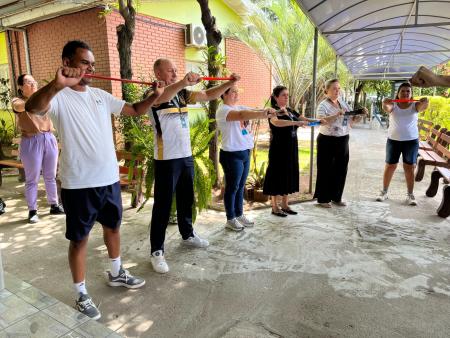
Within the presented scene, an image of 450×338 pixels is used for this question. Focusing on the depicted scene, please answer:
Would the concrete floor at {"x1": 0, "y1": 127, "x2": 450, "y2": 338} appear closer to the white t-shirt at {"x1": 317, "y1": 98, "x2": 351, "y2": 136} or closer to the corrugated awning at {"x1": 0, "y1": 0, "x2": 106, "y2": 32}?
the white t-shirt at {"x1": 317, "y1": 98, "x2": 351, "y2": 136}

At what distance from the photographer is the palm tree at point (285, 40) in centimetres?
930

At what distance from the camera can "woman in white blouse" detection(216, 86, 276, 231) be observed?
3.90m

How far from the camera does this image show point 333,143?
4.93 metres

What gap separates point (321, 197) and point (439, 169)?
1860mm

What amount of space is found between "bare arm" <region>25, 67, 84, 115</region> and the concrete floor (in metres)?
1.58

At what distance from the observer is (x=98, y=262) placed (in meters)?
3.48

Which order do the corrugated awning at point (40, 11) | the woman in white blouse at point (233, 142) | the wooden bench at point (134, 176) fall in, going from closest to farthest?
1. the woman in white blouse at point (233, 142)
2. the wooden bench at point (134, 176)
3. the corrugated awning at point (40, 11)

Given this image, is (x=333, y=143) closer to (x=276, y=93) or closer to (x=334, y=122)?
(x=334, y=122)

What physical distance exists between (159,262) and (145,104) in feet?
4.88

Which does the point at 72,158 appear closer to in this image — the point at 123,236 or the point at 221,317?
the point at 221,317

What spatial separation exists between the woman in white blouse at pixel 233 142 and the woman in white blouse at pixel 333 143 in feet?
3.73

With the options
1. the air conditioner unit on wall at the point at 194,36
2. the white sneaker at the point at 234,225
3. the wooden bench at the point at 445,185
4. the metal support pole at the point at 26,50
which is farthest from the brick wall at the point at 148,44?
the wooden bench at the point at 445,185

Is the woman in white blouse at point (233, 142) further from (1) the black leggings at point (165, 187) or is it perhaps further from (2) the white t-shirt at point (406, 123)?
(2) the white t-shirt at point (406, 123)

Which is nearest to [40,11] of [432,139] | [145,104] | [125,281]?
[145,104]
